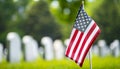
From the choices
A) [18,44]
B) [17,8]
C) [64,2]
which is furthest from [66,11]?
[17,8]

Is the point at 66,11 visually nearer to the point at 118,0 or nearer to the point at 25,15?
the point at 118,0

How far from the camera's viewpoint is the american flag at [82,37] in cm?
685

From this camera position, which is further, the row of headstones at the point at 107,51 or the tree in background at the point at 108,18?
the tree in background at the point at 108,18

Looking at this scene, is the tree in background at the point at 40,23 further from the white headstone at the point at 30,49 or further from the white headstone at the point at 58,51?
the white headstone at the point at 30,49

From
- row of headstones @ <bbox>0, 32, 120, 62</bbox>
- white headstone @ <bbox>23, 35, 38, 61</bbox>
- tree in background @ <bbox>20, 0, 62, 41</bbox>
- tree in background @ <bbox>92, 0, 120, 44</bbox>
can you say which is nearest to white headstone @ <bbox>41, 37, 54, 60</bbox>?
row of headstones @ <bbox>0, 32, 120, 62</bbox>

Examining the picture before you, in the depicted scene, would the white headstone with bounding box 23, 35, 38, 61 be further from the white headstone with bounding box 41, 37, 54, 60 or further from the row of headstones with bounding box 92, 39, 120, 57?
the row of headstones with bounding box 92, 39, 120, 57

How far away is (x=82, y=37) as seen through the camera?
22.7ft

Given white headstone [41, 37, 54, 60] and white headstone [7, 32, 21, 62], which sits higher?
white headstone [7, 32, 21, 62]

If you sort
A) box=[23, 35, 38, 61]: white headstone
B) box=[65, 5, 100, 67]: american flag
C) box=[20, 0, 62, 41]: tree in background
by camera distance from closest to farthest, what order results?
1. box=[65, 5, 100, 67]: american flag
2. box=[23, 35, 38, 61]: white headstone
3. box=[20, 0, 62, 41]: tree in background

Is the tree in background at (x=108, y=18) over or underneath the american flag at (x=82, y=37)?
underneath

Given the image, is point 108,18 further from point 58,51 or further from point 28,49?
point 28,49

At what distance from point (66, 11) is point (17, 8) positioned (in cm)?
1148

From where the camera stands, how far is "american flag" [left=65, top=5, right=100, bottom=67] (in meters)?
6.85

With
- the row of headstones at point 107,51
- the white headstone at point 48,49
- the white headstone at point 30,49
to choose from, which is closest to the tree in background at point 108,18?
the row of headstones at point 107,51
